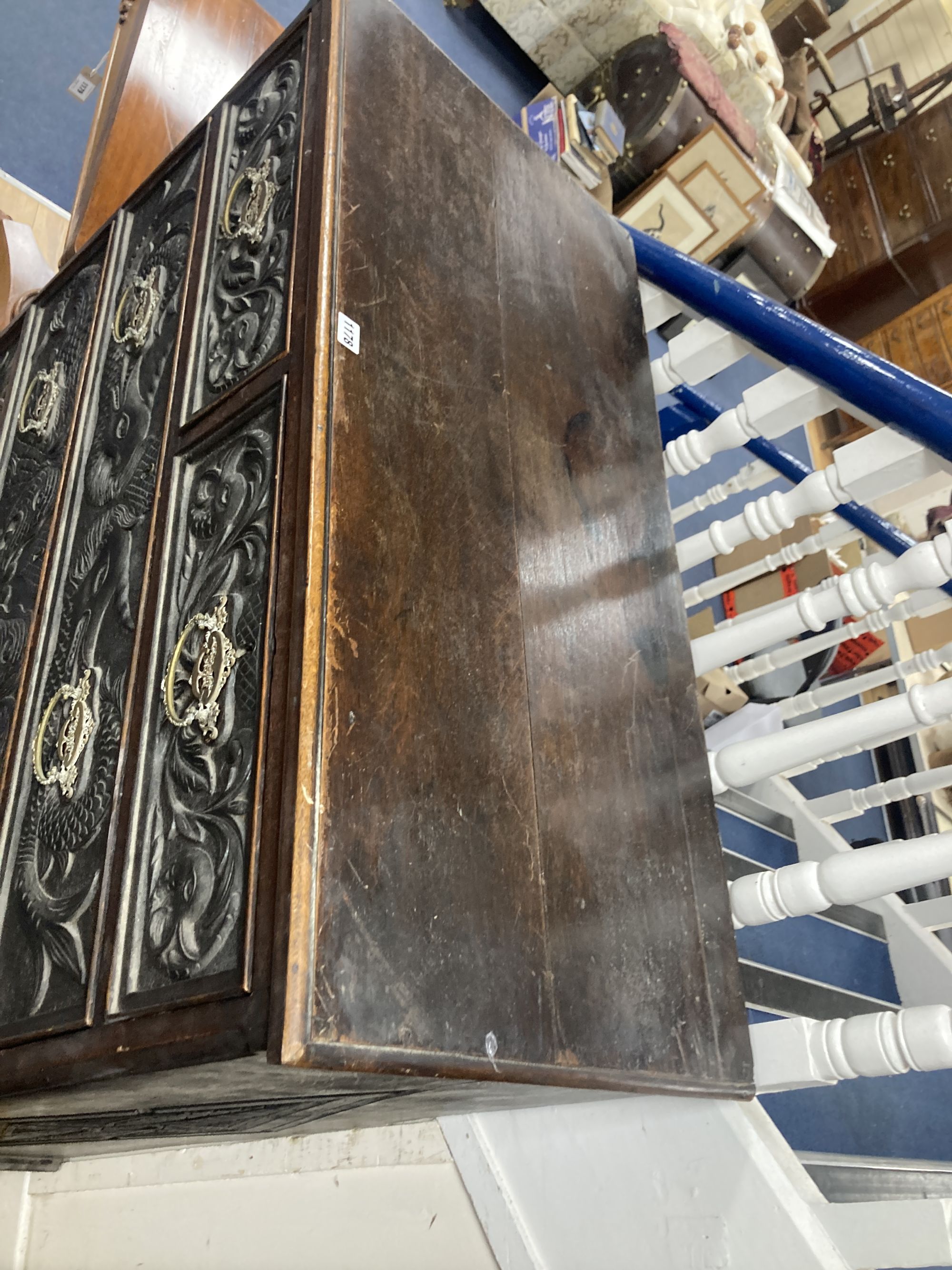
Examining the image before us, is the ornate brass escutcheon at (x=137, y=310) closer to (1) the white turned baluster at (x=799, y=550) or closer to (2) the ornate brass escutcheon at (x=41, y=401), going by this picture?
(2) the ornate brass escutcheon at (x=41, y=401)

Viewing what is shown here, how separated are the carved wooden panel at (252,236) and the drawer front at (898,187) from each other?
17.6ft

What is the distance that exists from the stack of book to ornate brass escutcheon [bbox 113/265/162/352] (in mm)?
2361

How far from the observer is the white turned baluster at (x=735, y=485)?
1573 mm

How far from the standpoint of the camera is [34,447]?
153cm

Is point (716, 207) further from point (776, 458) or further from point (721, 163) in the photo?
point (776, 458)

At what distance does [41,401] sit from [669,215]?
309 cm

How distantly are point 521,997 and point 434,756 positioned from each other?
225 millimetres

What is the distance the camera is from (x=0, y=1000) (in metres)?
0.94

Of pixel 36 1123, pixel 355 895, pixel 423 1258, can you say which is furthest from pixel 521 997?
pixel 36 1123

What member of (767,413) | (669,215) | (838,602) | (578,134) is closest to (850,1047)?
(838,602)

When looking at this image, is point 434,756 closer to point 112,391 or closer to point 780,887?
point 780,887

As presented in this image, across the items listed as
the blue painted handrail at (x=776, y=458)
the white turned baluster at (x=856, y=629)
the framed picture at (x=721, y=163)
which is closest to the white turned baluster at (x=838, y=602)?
the white turned baluster at (x=856, y=629)

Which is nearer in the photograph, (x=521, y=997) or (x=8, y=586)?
(x=521, y=997)

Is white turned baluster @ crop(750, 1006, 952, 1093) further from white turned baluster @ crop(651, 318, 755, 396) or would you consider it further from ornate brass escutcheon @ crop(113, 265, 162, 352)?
ornate brass escutcheon @ crop(113, 265, 162, 352)
